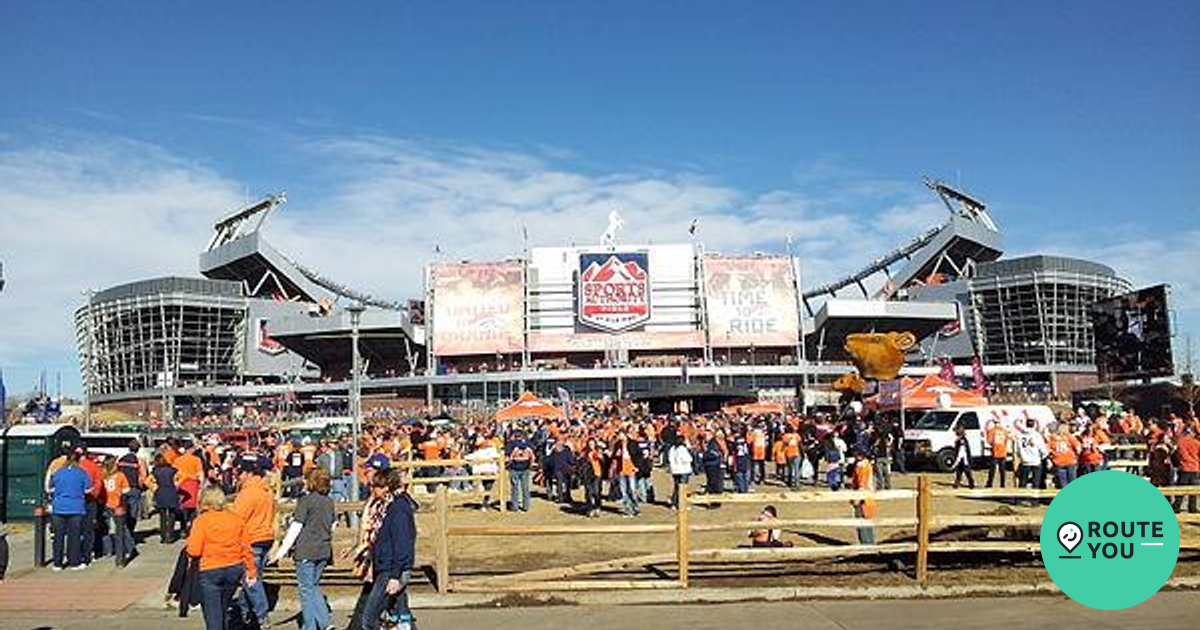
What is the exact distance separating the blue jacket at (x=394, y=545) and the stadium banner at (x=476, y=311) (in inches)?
3345

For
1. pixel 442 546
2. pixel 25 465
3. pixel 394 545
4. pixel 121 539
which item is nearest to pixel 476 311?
pixel 25 465

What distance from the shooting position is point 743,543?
14.1 m

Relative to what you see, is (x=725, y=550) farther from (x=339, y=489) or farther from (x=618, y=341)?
(x=618, y=341)

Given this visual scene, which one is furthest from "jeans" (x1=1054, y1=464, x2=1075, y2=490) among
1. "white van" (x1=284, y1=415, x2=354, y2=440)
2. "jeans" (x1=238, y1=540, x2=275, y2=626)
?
"white van" (x1=284, y1=415, x2=354, y2=440)

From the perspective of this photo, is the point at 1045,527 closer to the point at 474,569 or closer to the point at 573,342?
the point at 474,569

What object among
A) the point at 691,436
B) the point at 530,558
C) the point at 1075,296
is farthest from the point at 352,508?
the point at 1075,296

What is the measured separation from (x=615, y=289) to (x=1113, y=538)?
286 feet

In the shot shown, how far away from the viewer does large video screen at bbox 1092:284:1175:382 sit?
143 ft

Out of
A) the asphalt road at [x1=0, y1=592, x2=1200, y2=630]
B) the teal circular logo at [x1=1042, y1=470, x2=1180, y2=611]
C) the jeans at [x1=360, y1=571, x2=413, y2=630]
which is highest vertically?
the teal circular logo at [x1=1042, y1=470, x2=1180, y2=611]

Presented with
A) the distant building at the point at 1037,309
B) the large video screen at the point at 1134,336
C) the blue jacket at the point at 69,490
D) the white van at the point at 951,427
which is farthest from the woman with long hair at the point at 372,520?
the distant building at the point at 1037,309

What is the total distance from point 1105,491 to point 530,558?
28.7ft

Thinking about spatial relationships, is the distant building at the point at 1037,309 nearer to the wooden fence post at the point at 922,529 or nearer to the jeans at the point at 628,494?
the jeans at the point at 628,494

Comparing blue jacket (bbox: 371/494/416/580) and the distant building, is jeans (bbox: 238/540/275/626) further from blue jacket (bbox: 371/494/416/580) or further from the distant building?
the distant building

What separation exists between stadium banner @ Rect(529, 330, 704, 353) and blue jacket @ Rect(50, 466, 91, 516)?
7952 cm
